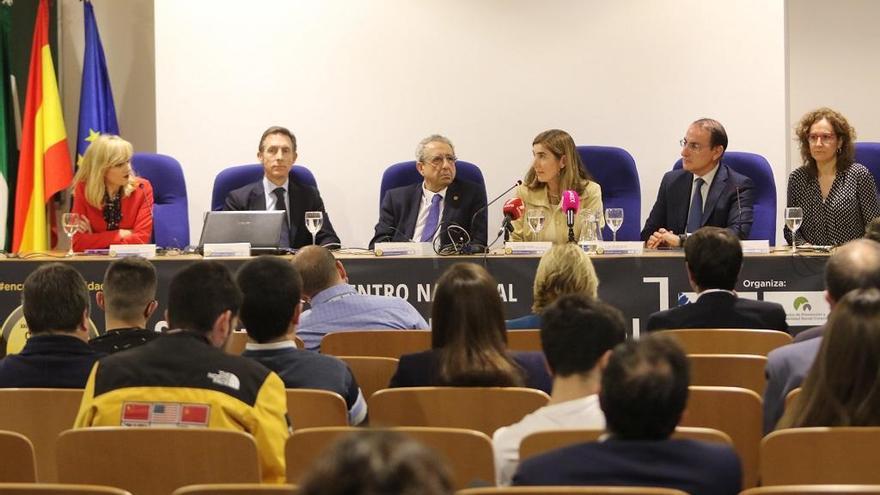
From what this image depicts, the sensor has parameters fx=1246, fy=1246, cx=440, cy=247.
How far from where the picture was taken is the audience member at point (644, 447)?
2.02 metres

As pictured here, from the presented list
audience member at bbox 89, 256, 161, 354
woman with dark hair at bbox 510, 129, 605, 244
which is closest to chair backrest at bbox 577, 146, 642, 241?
woman with dark hair at bbox 510, 129, 605, 244

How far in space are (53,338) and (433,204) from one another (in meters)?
3.49

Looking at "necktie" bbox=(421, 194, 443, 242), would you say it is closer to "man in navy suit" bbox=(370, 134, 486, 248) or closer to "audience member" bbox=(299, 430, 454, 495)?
"man in navy suit" bbox=(370, 134, 486, 248)

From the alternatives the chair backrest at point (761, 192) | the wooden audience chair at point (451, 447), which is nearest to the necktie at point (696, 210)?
the chair backrest at point (761, 192)

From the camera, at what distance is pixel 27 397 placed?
301cm

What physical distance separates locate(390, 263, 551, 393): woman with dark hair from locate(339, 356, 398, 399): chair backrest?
255 millimetres

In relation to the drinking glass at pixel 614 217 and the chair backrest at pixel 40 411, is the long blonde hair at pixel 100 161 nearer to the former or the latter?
the drinking glass at pixel 614 217

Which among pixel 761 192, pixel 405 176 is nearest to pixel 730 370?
pixel 761 192

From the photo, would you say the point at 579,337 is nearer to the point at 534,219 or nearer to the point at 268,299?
the point at 268,299

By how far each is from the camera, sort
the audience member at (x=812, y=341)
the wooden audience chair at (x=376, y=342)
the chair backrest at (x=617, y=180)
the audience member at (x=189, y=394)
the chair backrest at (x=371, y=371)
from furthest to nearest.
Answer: the chair backrest at (x=617, y=180) → the wooden audience chair at (x=376, y=342) → the chair backrest at (x=371, y=371) → the audience member at (x=812, y=341) → the audience member at (x=189, y=394)

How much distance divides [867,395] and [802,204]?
398cm

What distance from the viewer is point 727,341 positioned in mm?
3816

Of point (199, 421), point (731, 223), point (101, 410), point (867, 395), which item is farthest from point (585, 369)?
point (731, 223)

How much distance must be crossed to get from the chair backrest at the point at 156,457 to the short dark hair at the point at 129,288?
42.9 inches
